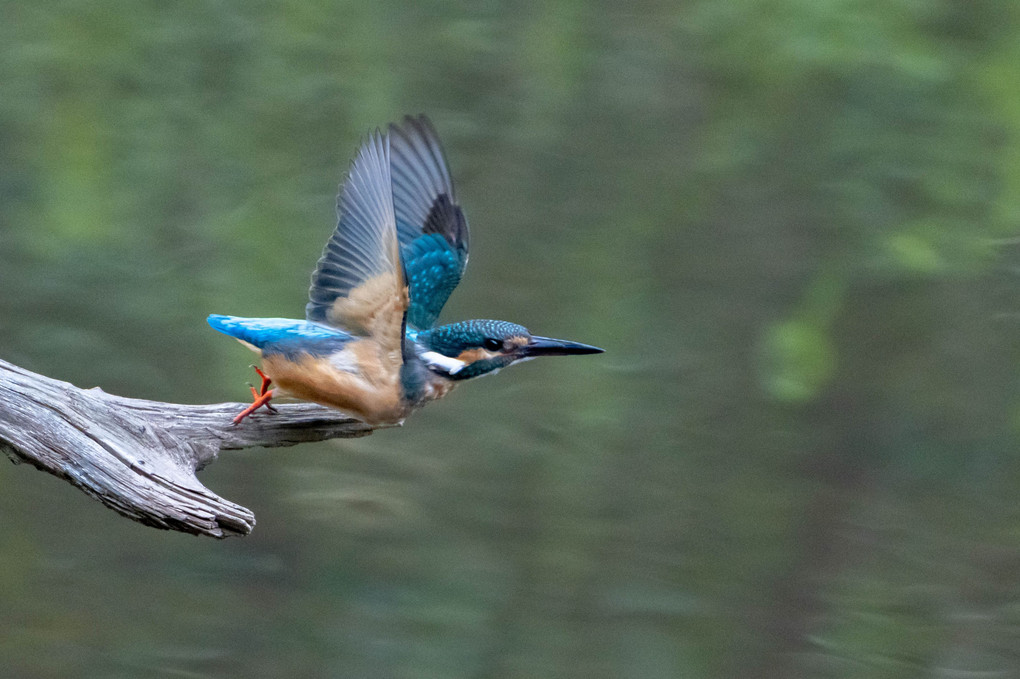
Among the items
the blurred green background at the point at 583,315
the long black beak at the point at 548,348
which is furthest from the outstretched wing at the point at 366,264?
the blurred green background at the point at 583,315

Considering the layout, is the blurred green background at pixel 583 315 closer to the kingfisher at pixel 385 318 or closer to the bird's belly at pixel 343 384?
the kingfisher at pixel 385 318

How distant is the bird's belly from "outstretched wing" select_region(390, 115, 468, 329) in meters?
0.43

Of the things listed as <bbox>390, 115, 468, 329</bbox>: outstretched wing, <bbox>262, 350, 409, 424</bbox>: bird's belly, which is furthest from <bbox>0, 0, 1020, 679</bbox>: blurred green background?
<bbox>262, 350, 409, 424</bbox>: bird's belly

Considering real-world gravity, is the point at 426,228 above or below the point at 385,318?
above

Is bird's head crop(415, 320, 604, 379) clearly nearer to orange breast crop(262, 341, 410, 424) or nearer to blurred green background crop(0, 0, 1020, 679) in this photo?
orange breast crop(262, 341, 410, 424)

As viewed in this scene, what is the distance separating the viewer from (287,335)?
279cm

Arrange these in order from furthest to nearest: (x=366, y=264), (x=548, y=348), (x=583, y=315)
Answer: (x=583, y=315)
(x=548, y=348)
(x=366, y=264)

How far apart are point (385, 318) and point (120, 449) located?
631 millimetres

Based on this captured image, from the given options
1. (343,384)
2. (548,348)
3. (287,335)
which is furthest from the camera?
(548,348)

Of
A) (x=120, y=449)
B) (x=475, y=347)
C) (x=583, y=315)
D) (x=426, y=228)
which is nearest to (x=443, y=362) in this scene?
(x=475, y=347)

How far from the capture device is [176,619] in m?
5.26

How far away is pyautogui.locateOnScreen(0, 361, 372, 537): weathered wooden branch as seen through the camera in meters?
2.25

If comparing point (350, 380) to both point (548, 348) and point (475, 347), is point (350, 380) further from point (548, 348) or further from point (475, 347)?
point (548, 348)

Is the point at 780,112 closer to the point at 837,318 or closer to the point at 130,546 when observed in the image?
the point at 837,318
